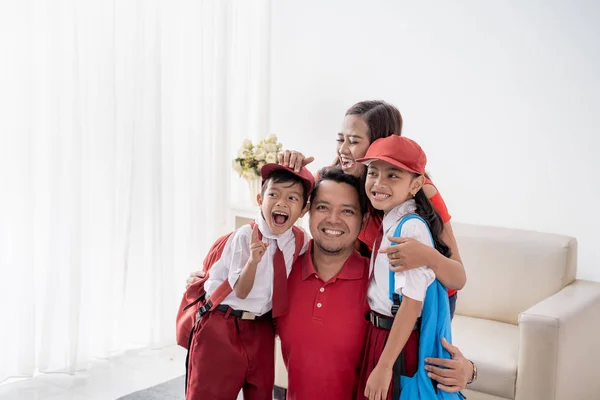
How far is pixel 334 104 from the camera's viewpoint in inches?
157

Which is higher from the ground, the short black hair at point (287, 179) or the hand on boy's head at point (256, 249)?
the short black hair at point (287, 179)

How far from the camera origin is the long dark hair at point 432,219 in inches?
71.4

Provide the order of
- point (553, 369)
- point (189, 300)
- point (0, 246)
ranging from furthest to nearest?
point (0, 246) < point (553, 369) < point (189, 300)

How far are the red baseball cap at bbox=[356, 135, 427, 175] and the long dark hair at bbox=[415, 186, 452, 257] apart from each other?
101 mm

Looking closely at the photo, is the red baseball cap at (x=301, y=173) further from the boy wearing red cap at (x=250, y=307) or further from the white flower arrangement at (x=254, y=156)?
the white flower arrangement at (x=254, y=156)

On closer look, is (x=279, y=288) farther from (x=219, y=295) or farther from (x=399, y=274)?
(x=399, y=274)

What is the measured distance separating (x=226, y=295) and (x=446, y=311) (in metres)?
0.63

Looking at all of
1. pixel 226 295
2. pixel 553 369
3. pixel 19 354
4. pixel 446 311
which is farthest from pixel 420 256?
pixel 19 354

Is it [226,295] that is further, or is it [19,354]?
[19,354]

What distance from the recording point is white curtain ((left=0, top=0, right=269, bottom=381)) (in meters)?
2.97

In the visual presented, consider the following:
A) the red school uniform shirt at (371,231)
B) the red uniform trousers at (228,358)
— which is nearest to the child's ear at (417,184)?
the red school uniform shirt at (371,231)

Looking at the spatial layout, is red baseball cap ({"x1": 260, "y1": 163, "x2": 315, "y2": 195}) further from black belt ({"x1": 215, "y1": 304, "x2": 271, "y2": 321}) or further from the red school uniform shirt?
black belt ({"x1": 215, "y1": 304, "x2": 271, "y2": 321})

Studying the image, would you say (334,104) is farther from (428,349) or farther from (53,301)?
(428,349)

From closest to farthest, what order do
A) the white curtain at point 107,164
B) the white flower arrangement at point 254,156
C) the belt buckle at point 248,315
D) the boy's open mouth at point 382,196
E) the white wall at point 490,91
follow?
the boy's open mouth at point 382,196 < the belt buckle at point 248,315 < the white curtain at point 107,164 < the white wall at point 490,91 < the white flower arrangement at point 254,156
